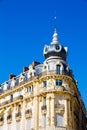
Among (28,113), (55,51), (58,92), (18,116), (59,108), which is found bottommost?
(59,108)

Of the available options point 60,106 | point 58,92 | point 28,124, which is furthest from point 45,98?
point 28,124

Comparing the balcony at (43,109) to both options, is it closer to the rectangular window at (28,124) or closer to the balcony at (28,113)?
the balcony at (28,113)

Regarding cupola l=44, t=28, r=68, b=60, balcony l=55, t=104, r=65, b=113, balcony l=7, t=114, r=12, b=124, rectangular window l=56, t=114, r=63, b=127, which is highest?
cupola l=44, t=28, r=68, b=60

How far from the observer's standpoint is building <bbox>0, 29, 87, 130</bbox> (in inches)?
2598

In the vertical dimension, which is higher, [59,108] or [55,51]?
[55,51]

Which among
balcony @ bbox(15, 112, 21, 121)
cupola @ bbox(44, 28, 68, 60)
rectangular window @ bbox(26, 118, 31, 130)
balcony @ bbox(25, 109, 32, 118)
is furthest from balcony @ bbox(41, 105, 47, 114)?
cupola @ bbox(44, 28, 68, 60)

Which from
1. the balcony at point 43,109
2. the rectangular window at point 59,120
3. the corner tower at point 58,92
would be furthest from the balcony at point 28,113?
the rectangular window at point 59,120

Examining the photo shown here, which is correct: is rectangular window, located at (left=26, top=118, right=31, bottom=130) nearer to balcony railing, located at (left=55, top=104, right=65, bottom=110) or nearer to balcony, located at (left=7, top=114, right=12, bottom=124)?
balcony, located at (left=7, top=114, right=12, bottom=124)

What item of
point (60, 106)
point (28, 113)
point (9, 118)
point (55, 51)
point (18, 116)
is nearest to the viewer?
point (60, 106)

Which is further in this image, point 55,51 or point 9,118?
point 9,118

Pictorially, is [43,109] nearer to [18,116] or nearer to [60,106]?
[60,106]

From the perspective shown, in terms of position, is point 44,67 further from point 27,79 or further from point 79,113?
point 79,113

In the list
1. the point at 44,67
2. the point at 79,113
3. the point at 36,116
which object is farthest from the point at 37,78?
the point at 79,113

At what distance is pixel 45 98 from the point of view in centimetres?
6819
